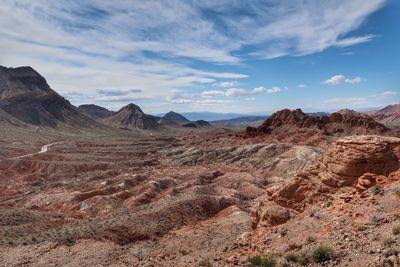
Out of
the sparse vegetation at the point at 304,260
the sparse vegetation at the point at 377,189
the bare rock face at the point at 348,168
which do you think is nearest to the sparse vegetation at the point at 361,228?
the sparse vegetation at the point at 304,260

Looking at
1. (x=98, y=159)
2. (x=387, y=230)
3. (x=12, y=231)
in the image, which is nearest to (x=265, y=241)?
(x=387, y=230)

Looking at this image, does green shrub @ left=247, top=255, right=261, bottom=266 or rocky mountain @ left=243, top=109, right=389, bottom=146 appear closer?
green shrub @ left=247, top=255, right=261, bottom=266

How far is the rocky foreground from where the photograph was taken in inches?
588

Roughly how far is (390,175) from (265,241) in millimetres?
6468

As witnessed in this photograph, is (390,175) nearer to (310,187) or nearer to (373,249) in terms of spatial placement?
(310,187)

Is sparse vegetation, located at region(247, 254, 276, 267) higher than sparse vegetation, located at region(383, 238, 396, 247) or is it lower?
lower

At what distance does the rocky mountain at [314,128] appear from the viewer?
366ft

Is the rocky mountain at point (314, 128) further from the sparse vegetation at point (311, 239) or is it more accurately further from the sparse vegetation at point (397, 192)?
the sparse vegetation at point (311, 239)

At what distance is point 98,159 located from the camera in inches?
3871

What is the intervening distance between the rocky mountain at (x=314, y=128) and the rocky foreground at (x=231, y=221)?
48.8 metres

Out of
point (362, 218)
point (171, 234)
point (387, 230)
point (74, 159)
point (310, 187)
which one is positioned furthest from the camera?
point (74, 159)

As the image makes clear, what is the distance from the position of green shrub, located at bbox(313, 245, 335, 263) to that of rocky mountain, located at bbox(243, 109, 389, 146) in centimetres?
9110

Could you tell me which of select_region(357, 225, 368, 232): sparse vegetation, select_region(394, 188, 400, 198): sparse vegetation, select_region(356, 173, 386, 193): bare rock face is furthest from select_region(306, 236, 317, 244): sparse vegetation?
select_region(356, 173, 386, 193): bare rock face

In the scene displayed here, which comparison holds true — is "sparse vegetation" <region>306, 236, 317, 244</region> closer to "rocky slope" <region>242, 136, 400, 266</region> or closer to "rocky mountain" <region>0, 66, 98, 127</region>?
"rocky slope" <region>242, 136, 400, 266</region>
